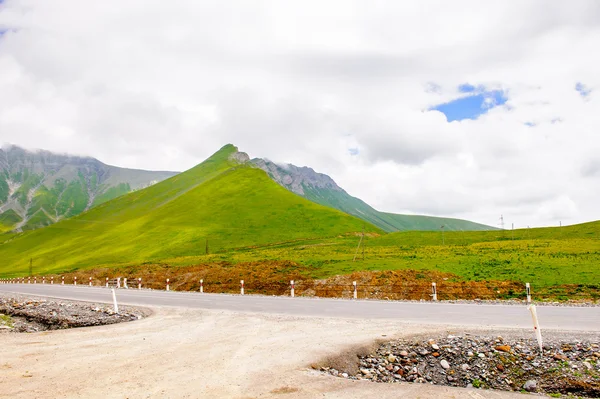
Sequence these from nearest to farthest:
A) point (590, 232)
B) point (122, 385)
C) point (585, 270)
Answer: point (122, 385)
point (585, 270)
point (590, 232)

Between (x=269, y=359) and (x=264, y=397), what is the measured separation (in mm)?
2998

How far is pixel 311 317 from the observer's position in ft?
66.2

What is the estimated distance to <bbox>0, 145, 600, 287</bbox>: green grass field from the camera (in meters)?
52.8

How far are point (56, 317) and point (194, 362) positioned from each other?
15.0 meters

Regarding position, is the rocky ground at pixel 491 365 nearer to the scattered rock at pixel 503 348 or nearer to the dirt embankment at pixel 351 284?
the scattered rock at pixel 503 348

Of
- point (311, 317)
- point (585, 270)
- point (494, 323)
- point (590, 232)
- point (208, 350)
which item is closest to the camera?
point (208, 350)

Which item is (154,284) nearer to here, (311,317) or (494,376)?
(311,317)

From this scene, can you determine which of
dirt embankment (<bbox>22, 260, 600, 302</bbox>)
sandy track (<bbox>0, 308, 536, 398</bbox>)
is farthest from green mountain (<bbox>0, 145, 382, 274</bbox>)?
sandy track (<bbox>0, 308, 536, 398</bbox>)

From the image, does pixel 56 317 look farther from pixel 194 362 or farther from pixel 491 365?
pixel 491 365

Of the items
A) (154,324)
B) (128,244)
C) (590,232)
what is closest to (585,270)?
(154,324)

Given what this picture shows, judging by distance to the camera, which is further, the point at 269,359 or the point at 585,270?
the point at 585,270

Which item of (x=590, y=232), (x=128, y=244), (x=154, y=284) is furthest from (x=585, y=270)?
(x=128, y=244)

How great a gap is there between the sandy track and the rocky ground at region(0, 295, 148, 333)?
412 centimetres

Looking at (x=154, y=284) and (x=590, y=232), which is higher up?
(x=590, y=232)
